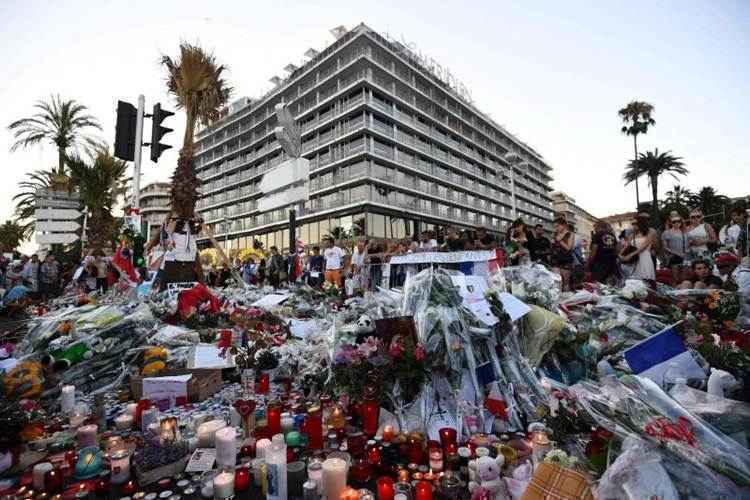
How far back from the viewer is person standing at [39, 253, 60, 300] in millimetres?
11797

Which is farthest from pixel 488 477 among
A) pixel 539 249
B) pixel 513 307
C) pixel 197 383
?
pixel 539 249

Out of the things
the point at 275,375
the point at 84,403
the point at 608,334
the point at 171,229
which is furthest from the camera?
the point at 171,229

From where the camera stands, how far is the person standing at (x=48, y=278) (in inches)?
464

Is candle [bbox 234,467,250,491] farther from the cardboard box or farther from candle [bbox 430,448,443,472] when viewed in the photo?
the cardboard box

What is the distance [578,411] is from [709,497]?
1017mm

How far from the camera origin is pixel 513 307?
342 cm

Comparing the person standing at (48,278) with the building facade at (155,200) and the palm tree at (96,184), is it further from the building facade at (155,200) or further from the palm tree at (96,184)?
the building facade at (155,200)

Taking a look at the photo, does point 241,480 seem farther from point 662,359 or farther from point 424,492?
point 662,359

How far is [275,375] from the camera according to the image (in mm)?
4238

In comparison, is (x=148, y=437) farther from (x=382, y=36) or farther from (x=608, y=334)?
(x=382, y=36)

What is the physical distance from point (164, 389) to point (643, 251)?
748 cm

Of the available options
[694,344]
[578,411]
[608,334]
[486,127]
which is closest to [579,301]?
[608,334]

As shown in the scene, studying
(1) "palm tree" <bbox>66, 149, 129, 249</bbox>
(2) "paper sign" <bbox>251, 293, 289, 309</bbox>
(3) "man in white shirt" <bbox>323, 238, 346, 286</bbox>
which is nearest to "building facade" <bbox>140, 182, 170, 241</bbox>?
(1) "palm tree" <bbox>66, 149, 129, 249</bbox>

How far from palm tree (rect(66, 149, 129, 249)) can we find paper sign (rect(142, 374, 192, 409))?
1712cm
